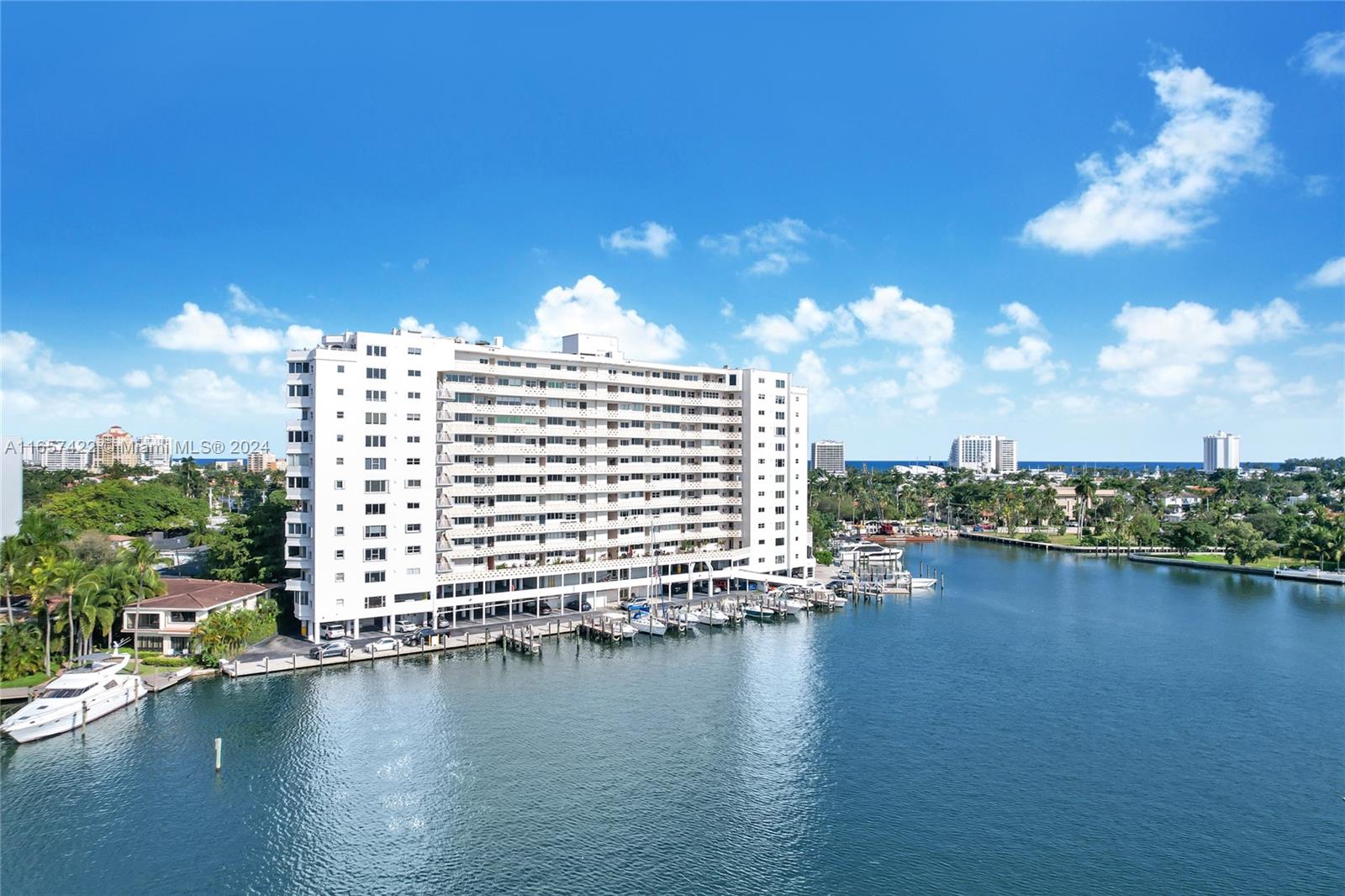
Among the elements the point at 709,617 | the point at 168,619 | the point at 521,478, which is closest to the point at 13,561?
the point at 168,619

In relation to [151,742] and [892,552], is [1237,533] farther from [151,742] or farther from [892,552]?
[151,742]

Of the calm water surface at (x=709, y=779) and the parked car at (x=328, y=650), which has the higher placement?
the parked car at (x=328, y=650)

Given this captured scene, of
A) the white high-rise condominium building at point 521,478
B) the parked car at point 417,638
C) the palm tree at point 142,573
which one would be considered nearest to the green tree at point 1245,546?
the white high-rise condominium building at point 521,478

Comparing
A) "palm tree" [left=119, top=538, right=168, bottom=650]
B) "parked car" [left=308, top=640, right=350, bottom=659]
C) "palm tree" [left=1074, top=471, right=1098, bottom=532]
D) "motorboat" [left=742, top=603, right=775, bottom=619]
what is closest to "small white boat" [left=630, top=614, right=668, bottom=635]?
"motorboat" [left=742, top=603, right=775, bottom=619]

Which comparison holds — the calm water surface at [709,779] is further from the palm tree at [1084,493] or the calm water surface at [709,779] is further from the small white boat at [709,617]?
the palm tree at [1084,493]

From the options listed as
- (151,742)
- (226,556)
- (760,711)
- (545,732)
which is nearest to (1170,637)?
(760,711)

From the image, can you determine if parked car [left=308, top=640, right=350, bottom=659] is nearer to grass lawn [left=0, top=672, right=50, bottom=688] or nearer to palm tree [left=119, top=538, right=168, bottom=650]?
palm tree [left=119, top=538, right=168, bottom=650]
